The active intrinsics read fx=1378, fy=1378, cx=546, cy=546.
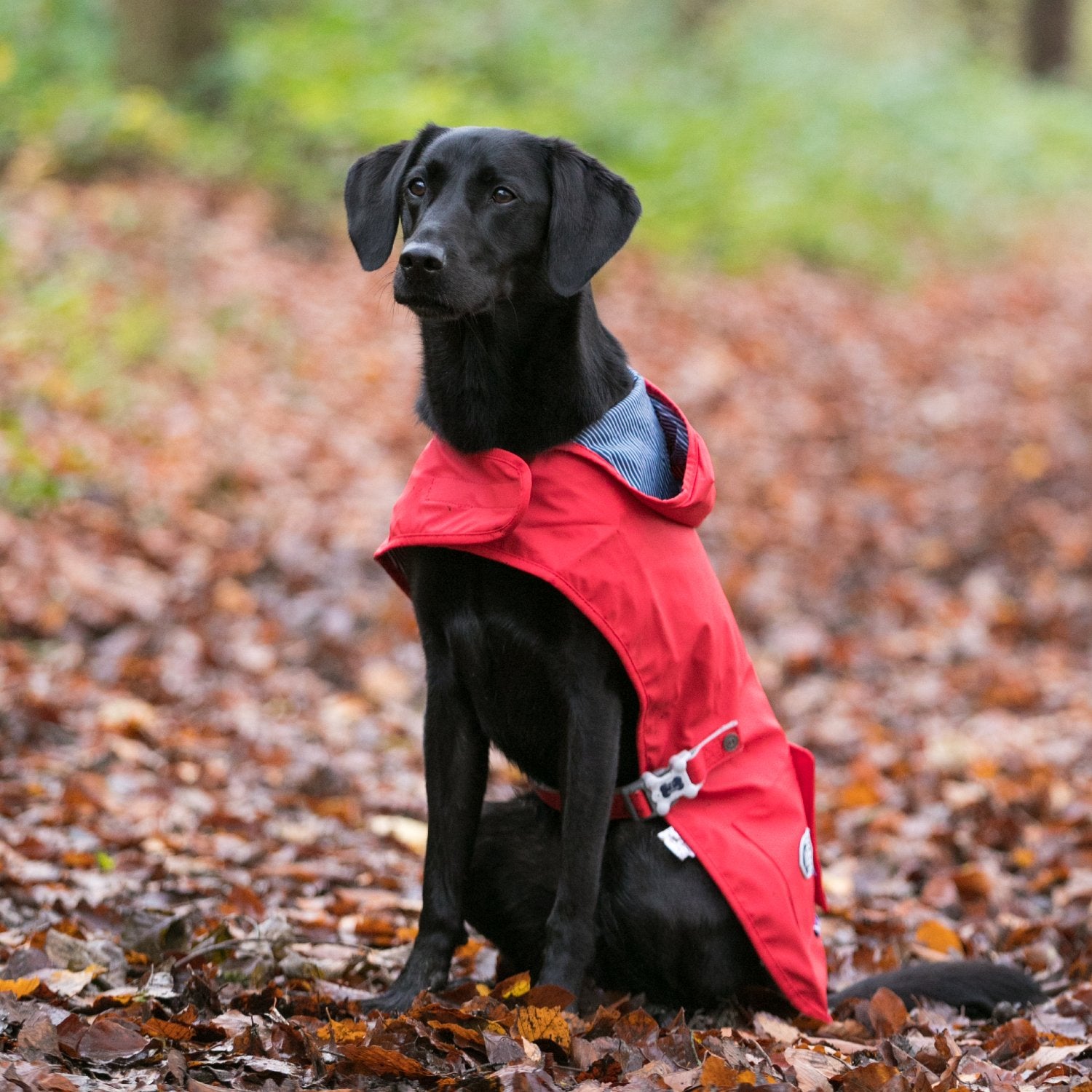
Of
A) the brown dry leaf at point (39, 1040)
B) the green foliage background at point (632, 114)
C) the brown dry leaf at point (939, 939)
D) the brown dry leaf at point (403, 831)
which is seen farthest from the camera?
the green foliage background at point (632, 114)

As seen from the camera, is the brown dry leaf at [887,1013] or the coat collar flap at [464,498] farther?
the brown dry leaf at [887,1013]

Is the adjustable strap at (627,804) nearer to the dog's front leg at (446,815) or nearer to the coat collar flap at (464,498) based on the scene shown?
the dog's front leg at (446,815)

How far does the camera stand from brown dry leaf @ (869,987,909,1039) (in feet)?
10.7

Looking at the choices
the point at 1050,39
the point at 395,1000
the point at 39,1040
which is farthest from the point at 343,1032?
the point at 1050,39

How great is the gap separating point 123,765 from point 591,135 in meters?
11.0

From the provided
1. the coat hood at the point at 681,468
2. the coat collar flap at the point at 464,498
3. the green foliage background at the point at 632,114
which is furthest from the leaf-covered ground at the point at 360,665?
the coat hood at the point at 681,468

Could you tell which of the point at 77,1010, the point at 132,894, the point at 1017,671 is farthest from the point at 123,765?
the point at 1017,671

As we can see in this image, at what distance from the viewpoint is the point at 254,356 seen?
9.28 metres

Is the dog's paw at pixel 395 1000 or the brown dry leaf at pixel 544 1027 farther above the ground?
the brown dry leaf at pixel 544 1027

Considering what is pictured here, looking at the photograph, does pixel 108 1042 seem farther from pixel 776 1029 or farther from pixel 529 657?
pixel 776 1029

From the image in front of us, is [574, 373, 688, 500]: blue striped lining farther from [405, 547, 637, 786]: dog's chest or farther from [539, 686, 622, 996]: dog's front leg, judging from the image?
[539, 686, 622, 996]: dog's front leg

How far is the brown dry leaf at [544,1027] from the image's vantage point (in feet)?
9.22

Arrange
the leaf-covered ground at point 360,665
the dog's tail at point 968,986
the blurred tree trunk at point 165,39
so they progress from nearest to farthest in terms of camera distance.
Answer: the leaf-covered ground at point 360,665, the dog's tail at point 968,986, the blurred tree trunk at point 165,39

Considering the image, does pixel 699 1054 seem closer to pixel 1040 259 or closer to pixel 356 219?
pixel 356 219
